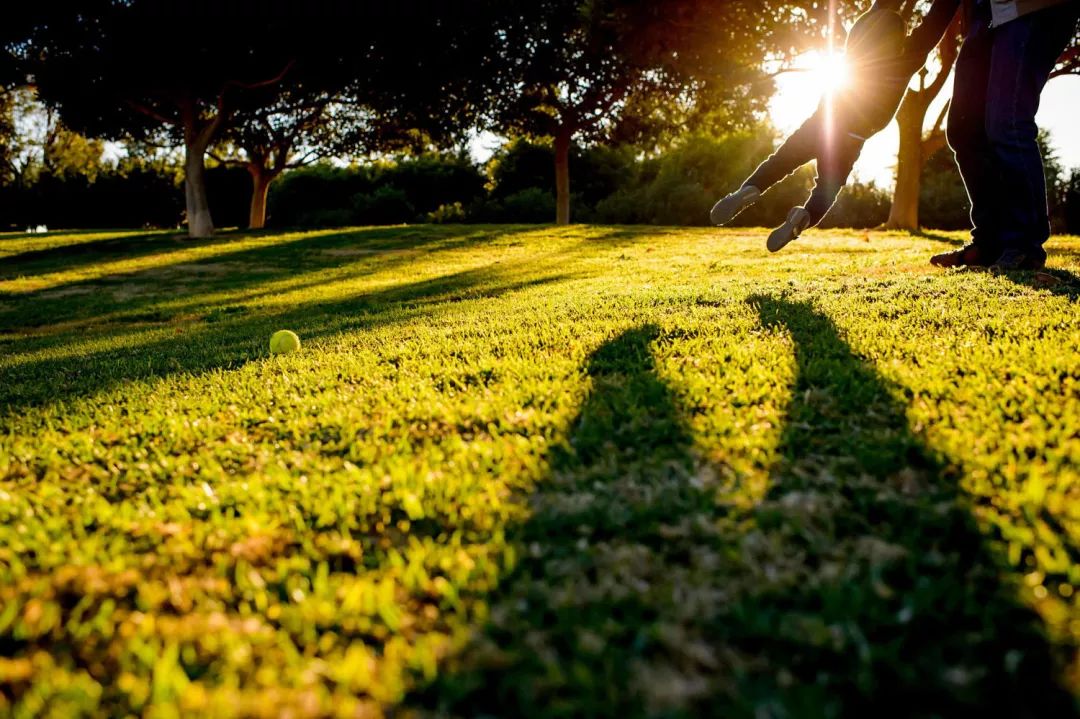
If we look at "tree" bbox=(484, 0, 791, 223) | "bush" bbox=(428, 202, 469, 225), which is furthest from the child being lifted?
"bush" bbox=(428, 202, 469, 225)

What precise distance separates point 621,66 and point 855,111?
23.0 meters

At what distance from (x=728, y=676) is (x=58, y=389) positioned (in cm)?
441

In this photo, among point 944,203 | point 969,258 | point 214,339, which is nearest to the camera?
point 969,258

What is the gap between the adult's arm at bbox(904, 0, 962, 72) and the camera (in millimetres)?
5410

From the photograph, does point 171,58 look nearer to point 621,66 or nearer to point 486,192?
point 621,66

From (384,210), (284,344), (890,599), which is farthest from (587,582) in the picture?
(384,210)

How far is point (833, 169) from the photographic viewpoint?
576cm

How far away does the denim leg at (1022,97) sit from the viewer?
4.78 metres

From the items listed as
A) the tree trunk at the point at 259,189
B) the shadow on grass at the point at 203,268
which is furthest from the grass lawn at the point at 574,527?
the tree trunk at the point at 259,189

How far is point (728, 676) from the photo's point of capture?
132 cm

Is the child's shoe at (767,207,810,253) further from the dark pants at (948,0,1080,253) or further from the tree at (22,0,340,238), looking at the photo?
the tree at (22,0,340,238)

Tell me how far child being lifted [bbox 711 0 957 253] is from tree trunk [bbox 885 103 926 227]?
16029 mm

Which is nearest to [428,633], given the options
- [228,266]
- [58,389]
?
[58,389]

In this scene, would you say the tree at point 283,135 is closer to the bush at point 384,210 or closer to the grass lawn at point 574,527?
the bush at point 384,210
